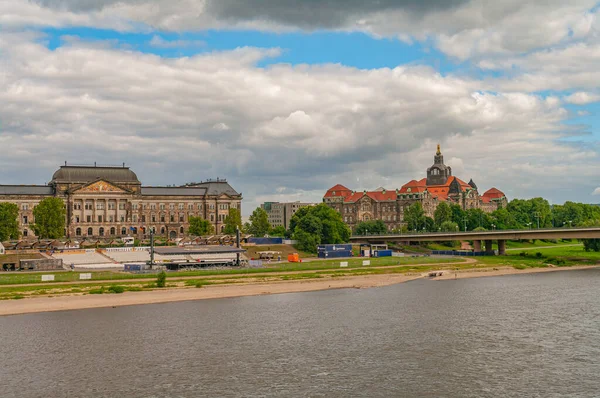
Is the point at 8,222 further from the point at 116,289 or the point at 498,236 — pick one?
the point at 498,236

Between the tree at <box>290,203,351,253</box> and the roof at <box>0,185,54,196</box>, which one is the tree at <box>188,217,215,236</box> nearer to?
the tree at <box>290,203,351,253</box>

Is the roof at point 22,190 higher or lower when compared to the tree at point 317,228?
higher

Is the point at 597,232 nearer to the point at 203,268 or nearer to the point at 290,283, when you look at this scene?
the point at 290,283

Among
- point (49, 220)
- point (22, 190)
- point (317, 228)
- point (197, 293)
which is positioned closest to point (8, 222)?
point (49, 220)

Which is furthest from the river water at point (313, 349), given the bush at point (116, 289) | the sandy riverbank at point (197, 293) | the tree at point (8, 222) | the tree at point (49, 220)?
A: the tree at point (49, 220)

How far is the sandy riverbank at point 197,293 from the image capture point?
79.2 metres

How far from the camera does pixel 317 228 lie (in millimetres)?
169000

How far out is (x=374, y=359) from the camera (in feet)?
170

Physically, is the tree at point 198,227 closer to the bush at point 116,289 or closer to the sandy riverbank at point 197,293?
the sandy riverbank at point 197,293

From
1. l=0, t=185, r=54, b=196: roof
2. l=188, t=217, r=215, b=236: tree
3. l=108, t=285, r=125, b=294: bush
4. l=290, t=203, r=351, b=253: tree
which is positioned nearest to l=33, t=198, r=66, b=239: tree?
l=0, t=185, r=54, b=196: roof

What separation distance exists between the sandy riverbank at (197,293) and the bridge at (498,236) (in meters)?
30.8

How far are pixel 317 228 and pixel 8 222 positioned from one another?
256 ft

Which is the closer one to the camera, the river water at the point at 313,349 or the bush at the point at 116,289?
the river water at the point at 313,349

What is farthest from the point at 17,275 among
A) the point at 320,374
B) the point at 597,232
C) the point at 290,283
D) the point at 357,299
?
the point at 597,232
